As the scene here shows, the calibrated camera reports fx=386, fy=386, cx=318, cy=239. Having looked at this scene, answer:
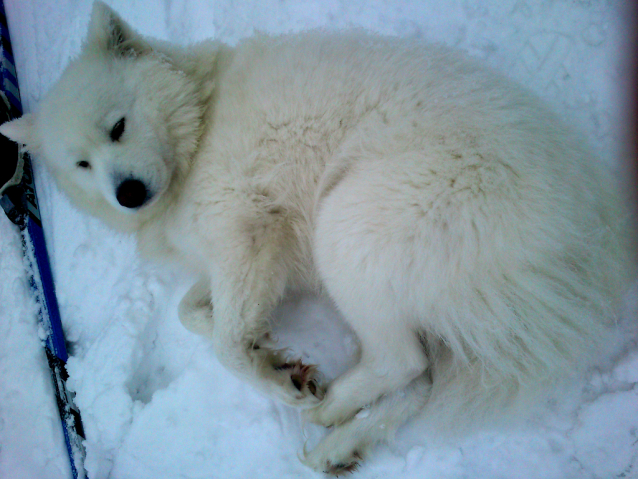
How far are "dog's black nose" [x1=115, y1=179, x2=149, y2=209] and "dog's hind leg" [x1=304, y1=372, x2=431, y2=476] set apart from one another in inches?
64.4

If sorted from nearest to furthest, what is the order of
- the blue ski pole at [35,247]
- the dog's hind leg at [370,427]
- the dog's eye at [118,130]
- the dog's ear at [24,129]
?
the dog's hind leg at [370,427] → the dog's eye at [118,130] → the dog's ear at [24,129] → the blue ski pole at [35,247]

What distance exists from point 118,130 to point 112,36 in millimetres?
601

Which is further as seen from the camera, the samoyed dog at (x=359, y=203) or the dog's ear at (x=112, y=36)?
the dog's ear at (x=112, y=36)

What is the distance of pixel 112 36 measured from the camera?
2252 mm

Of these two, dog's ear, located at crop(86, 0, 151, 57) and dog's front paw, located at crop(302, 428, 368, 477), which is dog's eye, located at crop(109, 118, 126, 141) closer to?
dog's ear, located at crop(86, 0, 151, 57)

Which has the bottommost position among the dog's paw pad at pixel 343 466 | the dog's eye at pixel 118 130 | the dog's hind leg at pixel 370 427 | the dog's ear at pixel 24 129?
the dog's paw pad at pixel 343 466

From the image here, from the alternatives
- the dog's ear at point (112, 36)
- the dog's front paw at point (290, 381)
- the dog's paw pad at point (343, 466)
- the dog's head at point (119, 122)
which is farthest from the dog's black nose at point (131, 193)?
the dog's paw pad at point (343, 466)

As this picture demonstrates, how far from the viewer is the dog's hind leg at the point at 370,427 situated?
6.63ft

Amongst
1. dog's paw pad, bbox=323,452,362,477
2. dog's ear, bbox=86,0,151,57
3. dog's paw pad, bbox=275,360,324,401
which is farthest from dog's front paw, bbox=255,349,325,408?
dog's ear, bbox=86,0,151,57

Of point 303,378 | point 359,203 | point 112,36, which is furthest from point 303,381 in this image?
point 112,36

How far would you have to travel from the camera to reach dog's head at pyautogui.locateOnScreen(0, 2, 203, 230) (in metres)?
2.09

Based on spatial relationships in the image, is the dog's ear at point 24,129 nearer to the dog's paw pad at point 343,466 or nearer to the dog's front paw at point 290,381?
the dog's front paw at point 290,381

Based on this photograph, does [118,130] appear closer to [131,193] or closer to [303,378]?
[131,193]

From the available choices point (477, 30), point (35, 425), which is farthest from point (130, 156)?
point (477, 30)
